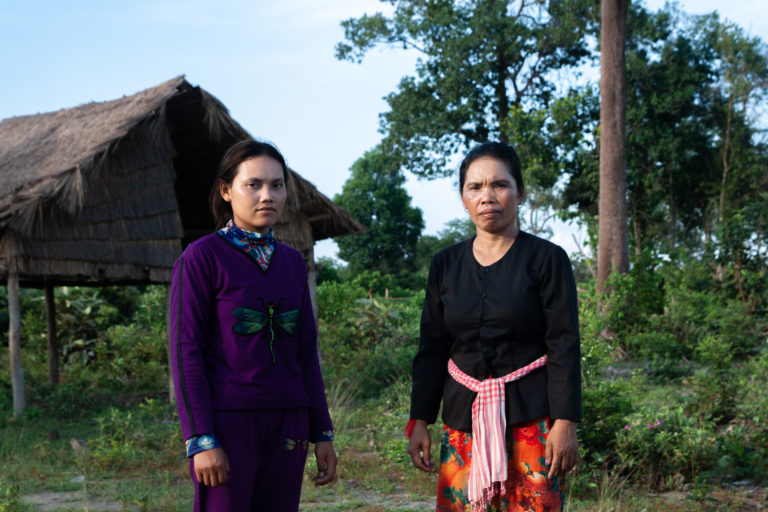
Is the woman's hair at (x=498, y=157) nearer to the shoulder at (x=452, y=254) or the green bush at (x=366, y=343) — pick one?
the shoulder at (x=452, y=254)

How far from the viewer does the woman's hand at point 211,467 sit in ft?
6.75

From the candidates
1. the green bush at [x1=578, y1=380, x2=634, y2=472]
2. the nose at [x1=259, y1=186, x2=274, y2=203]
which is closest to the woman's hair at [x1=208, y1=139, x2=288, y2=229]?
the nose at [x1=259, y1=186, x2=274, y2=203]

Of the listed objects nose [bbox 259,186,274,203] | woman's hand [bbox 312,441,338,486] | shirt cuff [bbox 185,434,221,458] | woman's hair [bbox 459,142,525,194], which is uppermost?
woman's hair [bbox 459,142,525,194]

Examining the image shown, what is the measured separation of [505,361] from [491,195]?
0.53m

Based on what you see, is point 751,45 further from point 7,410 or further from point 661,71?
A: point 7,410

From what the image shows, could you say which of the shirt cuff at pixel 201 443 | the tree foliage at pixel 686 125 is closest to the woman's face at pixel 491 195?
the shirt cuff at pixel 201 443

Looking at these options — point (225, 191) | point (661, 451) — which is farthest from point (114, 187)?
point (225, 191)

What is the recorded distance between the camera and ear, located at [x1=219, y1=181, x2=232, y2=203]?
2.44 metres

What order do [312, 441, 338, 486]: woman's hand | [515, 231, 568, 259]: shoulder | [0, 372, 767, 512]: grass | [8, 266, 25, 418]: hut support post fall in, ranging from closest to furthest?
[515, 231, 568, 259]: shoulder, [312, 441, 338, 486]: woman's hand, [0, 372, 767, 512]: grass, [8, 266, 25, 418]: hut support post

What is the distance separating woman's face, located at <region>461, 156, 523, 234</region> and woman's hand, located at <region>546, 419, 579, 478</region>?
65 cm

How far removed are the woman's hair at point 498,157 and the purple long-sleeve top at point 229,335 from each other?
718 millimetres

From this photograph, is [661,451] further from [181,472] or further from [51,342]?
[51,342]

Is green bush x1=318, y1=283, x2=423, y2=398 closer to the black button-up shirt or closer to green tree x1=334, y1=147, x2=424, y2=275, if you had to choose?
the black button-up shirt

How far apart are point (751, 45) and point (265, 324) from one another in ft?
86.1
